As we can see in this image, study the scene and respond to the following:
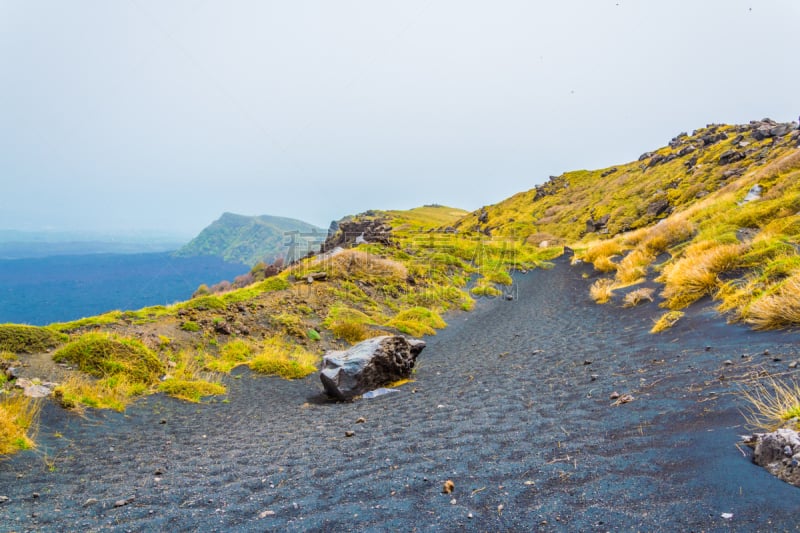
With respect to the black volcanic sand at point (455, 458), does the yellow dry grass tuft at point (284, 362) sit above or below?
below

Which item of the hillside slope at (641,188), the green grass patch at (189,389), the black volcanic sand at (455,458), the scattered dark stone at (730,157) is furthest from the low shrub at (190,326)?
the scattered dark stone at (730,157)

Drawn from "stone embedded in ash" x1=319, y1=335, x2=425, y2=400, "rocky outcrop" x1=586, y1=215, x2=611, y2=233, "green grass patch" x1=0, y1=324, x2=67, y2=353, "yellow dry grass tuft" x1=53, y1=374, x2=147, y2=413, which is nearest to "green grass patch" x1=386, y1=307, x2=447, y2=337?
"stone embedded in ash" x1=319, y1=335, x2=425, y2=400

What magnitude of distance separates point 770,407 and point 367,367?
6332mm

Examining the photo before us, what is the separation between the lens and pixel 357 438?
17.1ft

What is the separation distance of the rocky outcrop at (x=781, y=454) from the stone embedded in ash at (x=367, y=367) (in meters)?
6.41

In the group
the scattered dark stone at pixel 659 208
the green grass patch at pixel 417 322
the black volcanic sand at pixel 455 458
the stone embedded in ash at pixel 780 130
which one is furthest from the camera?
the stone embedded in ash at pixel 780 130

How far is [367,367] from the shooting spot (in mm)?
8320

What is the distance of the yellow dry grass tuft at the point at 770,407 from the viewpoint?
3.12 metres

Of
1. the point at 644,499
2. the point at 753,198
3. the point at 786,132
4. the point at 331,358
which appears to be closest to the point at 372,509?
the point at 644,499

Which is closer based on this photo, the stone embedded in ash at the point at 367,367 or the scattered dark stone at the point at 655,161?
the stone embedded in ash at the point at 367,367

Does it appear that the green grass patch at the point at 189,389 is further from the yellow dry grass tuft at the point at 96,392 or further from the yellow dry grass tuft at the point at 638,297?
the yellow dry grass tuft at the point at 638,297

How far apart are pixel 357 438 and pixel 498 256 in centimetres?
3211

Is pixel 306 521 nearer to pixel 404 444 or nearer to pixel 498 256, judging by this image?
pixel 404 444

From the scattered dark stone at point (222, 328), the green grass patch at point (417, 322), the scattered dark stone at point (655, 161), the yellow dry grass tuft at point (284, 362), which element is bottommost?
the yellow dry grass tuft at point (284, 362)
